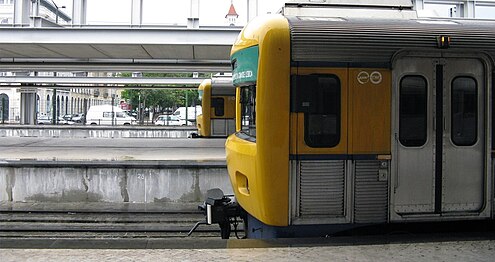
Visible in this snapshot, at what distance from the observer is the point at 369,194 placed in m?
5.48

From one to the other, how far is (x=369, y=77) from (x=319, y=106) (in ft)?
2.09

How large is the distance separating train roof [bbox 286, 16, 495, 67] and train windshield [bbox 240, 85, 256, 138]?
0.76m

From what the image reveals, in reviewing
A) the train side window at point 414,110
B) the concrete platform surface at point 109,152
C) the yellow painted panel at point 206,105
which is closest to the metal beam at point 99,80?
the yellow painted panel at point 206,105

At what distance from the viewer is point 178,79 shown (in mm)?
27656

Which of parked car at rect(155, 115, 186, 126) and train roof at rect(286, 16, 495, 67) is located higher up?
train roof at rect(286, 16, 495, 67)

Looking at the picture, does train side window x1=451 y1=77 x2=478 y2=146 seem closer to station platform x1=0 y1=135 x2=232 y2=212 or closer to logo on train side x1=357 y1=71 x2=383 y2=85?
logo on train side x1=357 y1=71 x2=383 y2=85

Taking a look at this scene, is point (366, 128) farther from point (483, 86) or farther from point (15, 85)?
point (15, 85)

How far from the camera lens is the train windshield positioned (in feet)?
18.7

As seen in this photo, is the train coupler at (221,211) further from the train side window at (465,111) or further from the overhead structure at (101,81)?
the overhead structure at (101,81)

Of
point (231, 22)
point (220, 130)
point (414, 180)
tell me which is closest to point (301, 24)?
point (414, 180)

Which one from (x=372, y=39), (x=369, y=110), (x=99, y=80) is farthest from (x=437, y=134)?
(x=99, y=80)

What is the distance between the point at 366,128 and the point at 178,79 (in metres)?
23.0

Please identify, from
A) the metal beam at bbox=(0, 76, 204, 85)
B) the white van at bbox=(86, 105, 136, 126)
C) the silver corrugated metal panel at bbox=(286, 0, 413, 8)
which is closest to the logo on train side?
the silver corrugated metal panel at bbox=(286, 0, 413, 8)

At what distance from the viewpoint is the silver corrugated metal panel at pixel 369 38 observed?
5.29m
